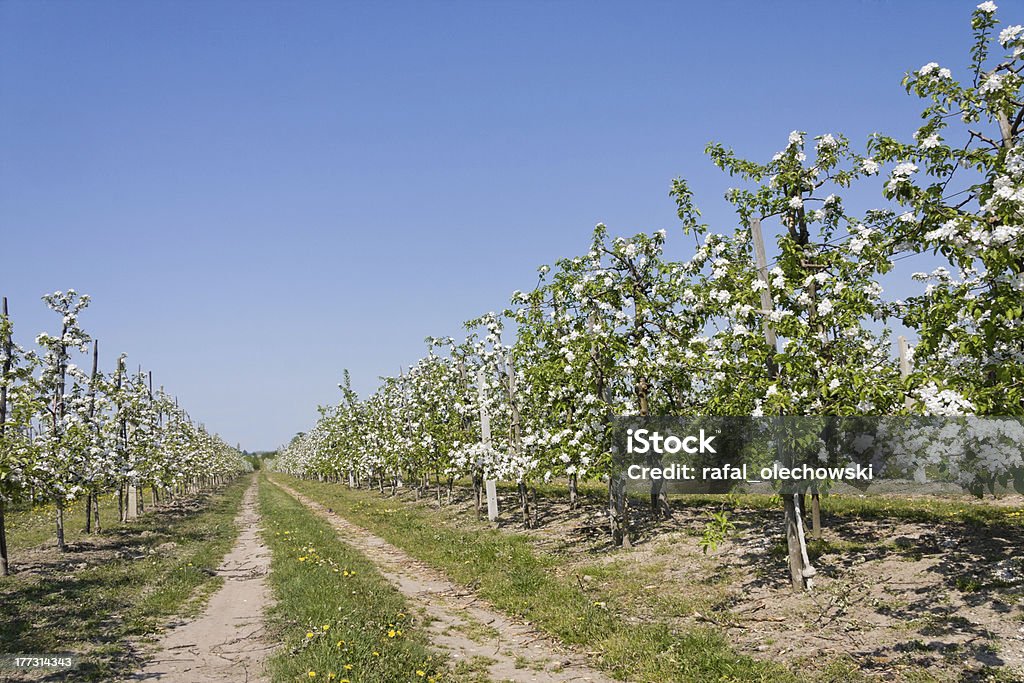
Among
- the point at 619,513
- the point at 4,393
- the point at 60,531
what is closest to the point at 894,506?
the point at 619,513

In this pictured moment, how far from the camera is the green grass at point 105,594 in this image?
9.84 m

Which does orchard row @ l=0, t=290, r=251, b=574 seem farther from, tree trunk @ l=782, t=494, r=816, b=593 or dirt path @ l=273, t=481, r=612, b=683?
tree trunk @ l=782, t=494, r=816, b=593

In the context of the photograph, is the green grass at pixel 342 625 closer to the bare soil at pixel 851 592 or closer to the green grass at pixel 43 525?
the bare soil at pixel 851 592

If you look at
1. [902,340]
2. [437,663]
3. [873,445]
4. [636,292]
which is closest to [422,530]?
[636,292]

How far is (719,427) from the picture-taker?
12367 millimetres

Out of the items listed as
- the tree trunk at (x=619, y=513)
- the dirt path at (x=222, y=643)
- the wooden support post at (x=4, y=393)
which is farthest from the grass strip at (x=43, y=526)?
the tree trunk at (x=619, y=513)

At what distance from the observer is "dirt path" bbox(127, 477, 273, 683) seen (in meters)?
8.65

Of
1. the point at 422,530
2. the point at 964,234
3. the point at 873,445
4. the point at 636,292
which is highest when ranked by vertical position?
the point at 636,292

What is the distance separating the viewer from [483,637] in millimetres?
10078

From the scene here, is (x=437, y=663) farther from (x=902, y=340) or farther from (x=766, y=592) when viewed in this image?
(x=902, y=340)

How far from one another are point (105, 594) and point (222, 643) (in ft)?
16.4

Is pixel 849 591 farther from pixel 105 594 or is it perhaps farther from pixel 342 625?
pixel 105 594

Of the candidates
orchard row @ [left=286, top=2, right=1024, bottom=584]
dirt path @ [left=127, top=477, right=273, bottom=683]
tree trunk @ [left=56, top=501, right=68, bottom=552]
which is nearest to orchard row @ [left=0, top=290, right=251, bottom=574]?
tree trunk @ [left=56, top=501, right=68, bottom=552]

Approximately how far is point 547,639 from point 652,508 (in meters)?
10.7
